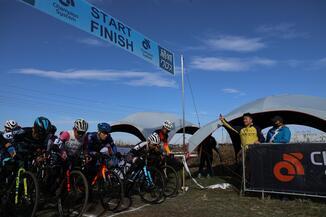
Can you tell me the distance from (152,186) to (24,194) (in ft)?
9.97

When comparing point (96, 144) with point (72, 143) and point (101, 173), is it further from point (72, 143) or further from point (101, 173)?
point (101, 173)

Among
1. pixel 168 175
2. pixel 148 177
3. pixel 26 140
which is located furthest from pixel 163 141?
pixel 26 140

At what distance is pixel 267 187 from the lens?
27.4 ft

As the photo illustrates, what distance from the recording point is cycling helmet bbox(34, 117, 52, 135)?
21.0ft

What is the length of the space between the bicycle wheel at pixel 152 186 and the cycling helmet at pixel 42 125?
2.67m

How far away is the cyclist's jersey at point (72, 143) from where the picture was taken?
22.7 ft

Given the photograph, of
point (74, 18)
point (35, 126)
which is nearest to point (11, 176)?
point (35, 126)

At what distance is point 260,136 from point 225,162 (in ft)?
27.7

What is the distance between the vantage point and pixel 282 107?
1059cm

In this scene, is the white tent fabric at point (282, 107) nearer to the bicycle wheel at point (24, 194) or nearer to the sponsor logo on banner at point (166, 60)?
the sponsor logo on banner at point (166, 60)

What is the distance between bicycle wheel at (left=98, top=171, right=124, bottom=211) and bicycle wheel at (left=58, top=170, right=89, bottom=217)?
2.01 ft

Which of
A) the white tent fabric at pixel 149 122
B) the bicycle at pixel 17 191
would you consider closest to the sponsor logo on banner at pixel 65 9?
the bicycle at pixel 17 191

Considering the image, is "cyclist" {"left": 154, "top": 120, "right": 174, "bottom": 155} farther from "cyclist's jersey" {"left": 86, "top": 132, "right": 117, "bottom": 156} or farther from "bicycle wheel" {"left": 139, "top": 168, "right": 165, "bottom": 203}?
"cyclist's jersey" {"left": 86, "top": 132, "right": 117, "bottom": 156}

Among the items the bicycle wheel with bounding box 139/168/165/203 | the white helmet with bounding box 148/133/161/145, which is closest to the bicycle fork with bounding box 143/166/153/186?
the bicycle wheel with bounding box 139/168/165/203
